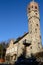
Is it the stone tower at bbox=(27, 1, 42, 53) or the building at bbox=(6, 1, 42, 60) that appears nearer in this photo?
the building at bbox=(6, 1, 42, 60)

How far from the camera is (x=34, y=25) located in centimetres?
5472

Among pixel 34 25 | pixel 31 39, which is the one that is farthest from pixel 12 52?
pixel 34 25

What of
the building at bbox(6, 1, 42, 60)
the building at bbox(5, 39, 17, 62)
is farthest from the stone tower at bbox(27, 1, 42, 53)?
the building at bbox(5, 39, 17, 62)

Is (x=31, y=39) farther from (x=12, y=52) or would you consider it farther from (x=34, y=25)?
(x=12, y=52)

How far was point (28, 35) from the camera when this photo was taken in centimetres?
5497

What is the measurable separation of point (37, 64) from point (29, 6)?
2568cm

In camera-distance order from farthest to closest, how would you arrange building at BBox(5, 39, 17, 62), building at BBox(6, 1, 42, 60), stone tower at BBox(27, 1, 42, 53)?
1. building at BBox(5, 39, 17, 62)
2. stone tower at BBox(27, 1, 42, 53)
3. building at BBox(6, 1, 42, 60)

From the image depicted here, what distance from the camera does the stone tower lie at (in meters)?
53.5

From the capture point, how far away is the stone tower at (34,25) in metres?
53.5

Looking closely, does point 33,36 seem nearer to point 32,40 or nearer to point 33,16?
point 32,40

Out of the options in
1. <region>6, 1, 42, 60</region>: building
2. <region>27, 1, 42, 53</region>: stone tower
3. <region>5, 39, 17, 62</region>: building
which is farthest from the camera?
<region>5, 39, 17, 62</region>: building

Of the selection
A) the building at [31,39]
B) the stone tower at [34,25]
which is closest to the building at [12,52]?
the building at [31,39]

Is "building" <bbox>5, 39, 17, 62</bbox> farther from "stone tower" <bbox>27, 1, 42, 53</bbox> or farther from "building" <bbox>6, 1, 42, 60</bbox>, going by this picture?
"stone tower" <bbox>27, 1, 42, 53</bbox>

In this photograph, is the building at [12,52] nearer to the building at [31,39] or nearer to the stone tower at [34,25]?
the building at [31,39]
